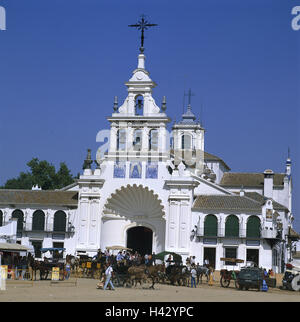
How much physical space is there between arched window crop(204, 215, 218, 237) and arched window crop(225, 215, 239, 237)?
0.92 meters

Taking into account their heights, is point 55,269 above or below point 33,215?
below

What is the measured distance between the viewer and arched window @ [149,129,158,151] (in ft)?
212

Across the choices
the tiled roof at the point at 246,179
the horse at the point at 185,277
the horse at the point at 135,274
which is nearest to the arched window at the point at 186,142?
the tiled roof at the point at 246,179

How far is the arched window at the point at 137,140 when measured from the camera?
65.1 metres

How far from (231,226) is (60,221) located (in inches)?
590

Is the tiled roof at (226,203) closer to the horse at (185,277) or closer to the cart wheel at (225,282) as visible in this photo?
the cart wheel at (225,282)

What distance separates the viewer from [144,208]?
2586 inches

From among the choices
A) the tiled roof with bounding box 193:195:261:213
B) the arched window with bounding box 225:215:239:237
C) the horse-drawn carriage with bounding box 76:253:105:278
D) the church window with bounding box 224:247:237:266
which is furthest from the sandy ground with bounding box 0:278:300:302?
the tiled roof with bounding box 193:195:261:213

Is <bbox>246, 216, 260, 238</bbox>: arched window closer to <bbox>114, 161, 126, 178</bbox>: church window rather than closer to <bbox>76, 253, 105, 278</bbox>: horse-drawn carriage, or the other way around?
<bbox>114, 161, 126, 178</bbox>: church window

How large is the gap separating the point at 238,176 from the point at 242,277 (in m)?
46.5

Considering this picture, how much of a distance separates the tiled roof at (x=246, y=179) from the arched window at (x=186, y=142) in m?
7.14
